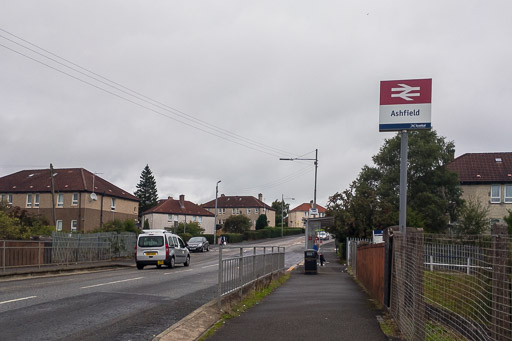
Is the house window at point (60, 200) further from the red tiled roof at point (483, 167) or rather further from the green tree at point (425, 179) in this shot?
the red tiled roof at point (483, 167)

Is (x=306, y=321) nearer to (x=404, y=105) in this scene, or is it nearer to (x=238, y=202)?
(x=404, y=105)

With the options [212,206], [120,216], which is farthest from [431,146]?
[212,206]

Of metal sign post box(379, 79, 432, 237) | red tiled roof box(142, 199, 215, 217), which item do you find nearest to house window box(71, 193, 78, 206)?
red tiled roof box(142, 199, 215, 217)

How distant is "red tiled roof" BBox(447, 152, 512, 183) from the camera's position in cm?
5853

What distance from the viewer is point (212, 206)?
13112 cm

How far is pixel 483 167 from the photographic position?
201 feet

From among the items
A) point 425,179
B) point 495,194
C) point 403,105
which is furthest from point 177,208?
point 403,105

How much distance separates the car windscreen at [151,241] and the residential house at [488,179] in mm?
37263

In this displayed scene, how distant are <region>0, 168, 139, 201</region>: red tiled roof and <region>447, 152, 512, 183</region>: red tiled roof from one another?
3997 centimetres

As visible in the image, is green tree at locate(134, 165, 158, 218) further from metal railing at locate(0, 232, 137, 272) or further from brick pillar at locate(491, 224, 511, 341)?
brick pillar at locate(491, 224, 511, 341)

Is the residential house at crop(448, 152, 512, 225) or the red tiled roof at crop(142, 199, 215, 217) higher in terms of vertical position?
the residential house at crop(448, 152, 512, 225)

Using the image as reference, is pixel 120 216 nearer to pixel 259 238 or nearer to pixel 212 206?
pixel 259 238

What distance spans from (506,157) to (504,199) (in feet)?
21.2

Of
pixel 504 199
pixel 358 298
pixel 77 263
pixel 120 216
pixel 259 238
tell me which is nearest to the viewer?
pixel 358 298
